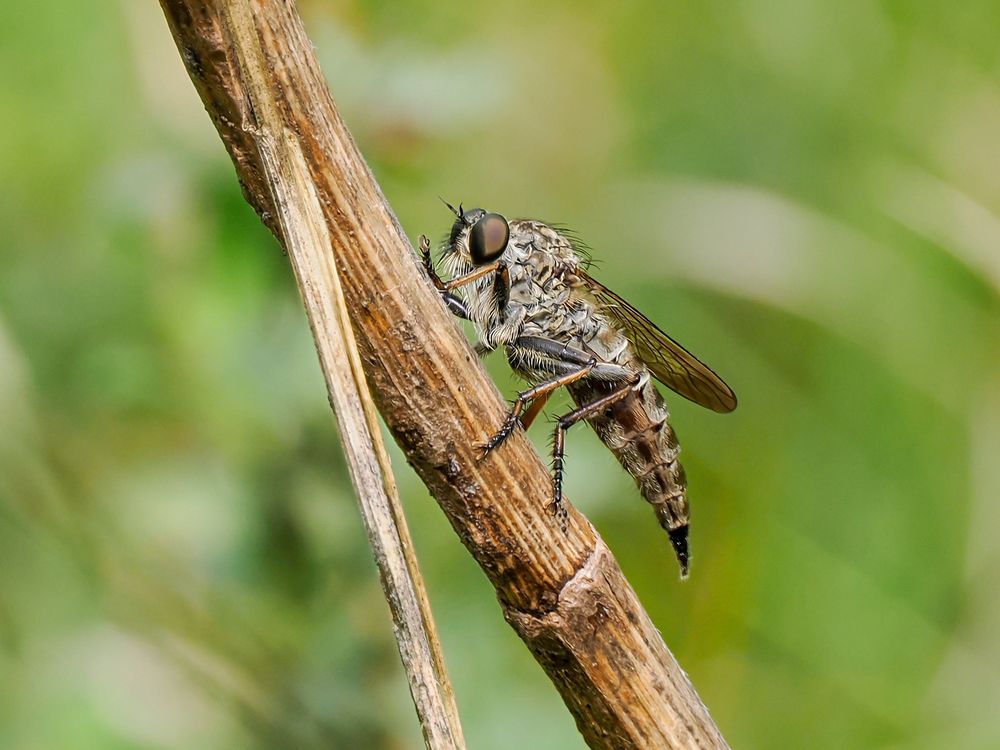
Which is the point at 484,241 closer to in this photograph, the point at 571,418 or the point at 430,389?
the point at 571,418

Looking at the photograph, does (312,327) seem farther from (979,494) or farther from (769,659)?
(979,494)

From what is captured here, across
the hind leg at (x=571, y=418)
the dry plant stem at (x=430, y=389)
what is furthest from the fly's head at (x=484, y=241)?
the dry plant stem at (x=430, y=389)

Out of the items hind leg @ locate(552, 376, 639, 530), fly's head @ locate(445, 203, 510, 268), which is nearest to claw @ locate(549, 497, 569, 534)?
hind leg @ locate(552, 376, 639, 530)

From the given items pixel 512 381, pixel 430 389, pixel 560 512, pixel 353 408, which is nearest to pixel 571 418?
pixel 512 381

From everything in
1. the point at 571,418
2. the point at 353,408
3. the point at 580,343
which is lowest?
the point at 353,408

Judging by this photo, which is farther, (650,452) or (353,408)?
(650,452)

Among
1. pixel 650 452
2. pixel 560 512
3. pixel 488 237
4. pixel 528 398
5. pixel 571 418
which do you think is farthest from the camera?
pixel 650 452

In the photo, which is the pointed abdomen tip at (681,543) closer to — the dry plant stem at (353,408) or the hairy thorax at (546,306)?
the hairy thorax at (546,306)

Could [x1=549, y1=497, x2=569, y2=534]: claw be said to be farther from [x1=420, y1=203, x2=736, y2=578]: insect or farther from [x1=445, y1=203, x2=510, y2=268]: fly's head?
[x1=445, y1=203, x2=510, y2=268]: fly's head
